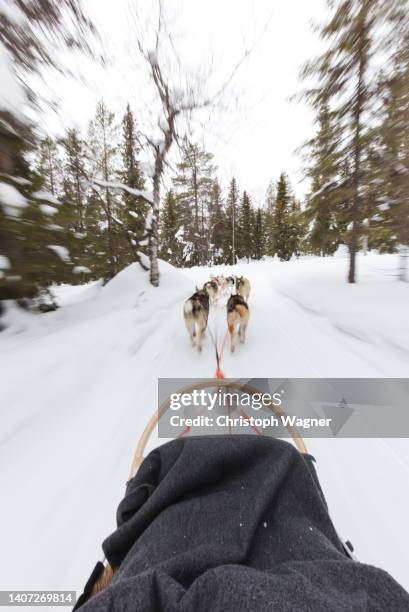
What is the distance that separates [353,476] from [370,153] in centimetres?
922

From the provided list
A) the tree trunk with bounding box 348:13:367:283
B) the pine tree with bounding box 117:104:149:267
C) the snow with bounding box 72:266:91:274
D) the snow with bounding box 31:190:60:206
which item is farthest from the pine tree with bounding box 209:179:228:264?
the snow with bounding box 31:190:60:206

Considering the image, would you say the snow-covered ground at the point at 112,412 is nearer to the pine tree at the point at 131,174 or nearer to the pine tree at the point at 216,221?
the pine tree at the point at 131,174

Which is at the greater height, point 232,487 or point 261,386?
point 232,487

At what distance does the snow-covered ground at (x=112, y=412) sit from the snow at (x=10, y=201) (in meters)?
1.96

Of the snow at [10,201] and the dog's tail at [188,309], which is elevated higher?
the snow at [10,201]

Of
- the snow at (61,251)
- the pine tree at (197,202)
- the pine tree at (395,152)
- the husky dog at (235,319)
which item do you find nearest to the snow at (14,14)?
the snow at (61,251)

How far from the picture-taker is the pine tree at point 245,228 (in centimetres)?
3434

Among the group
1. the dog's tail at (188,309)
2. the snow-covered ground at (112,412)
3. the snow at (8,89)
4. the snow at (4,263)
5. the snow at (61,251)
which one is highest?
the snow at (8,89)

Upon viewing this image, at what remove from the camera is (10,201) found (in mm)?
3516

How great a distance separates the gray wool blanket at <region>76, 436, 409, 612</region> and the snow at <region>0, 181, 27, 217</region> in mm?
4090

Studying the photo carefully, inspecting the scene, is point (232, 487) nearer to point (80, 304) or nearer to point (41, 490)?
point (41, 490)

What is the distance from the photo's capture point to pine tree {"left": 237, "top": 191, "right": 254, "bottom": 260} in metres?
34.3

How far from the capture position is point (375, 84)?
7.20 m

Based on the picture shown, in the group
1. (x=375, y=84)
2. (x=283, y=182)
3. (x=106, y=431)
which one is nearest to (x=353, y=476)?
(x=106, y=431)
